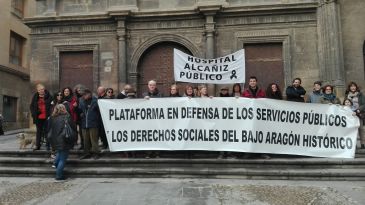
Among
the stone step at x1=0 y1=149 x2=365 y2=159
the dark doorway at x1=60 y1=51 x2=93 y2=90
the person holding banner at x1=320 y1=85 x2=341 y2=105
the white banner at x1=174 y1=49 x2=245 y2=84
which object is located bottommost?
the stone step at x1=0 y1=149 x2=365 y2=159

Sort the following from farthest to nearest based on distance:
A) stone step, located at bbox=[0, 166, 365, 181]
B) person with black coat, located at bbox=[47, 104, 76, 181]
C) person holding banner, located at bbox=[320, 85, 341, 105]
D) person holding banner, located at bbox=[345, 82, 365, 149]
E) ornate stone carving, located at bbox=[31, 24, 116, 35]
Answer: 1. ornate stone carving, located at bbox=[31, 24, 116, 35]
2. person holding banner, located at bbox=[320, 85, 341, 105]
3. person holding banner, located at bbox=[345, 82, 365, 149]
4. person with black coat, located at bbox=[47, 104, 76, 181]
5. stone step, located at bbox=[0, 166, 365, 181]

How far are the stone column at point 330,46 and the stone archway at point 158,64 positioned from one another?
16.9ft

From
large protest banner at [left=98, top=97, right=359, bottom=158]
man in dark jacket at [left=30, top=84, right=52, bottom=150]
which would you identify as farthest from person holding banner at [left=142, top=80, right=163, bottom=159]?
man in dark jacket at [left=30, top=84, right=52, bottom=150]

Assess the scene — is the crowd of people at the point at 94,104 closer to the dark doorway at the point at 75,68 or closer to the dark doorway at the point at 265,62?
the dark doorway at the point at 265,62

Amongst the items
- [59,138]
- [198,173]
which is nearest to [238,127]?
[198,173]

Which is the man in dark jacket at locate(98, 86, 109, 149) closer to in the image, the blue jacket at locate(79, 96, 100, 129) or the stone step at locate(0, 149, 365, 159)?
the blue jacket at locate(79, 96, 100, 129)

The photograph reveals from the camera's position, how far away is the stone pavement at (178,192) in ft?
22.2

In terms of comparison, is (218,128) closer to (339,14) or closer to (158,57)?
(158,57)

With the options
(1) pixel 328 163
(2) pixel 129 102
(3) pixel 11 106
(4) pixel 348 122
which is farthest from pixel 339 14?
(3) pixel 11 106

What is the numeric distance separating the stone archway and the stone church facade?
0.13 feet

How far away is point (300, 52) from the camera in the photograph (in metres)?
14.1

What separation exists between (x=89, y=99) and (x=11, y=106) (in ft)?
66.6

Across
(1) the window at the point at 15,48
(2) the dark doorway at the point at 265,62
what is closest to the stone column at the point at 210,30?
(2) the dark doorway at the point at 265,62

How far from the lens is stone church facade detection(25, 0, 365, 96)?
13.9 m
